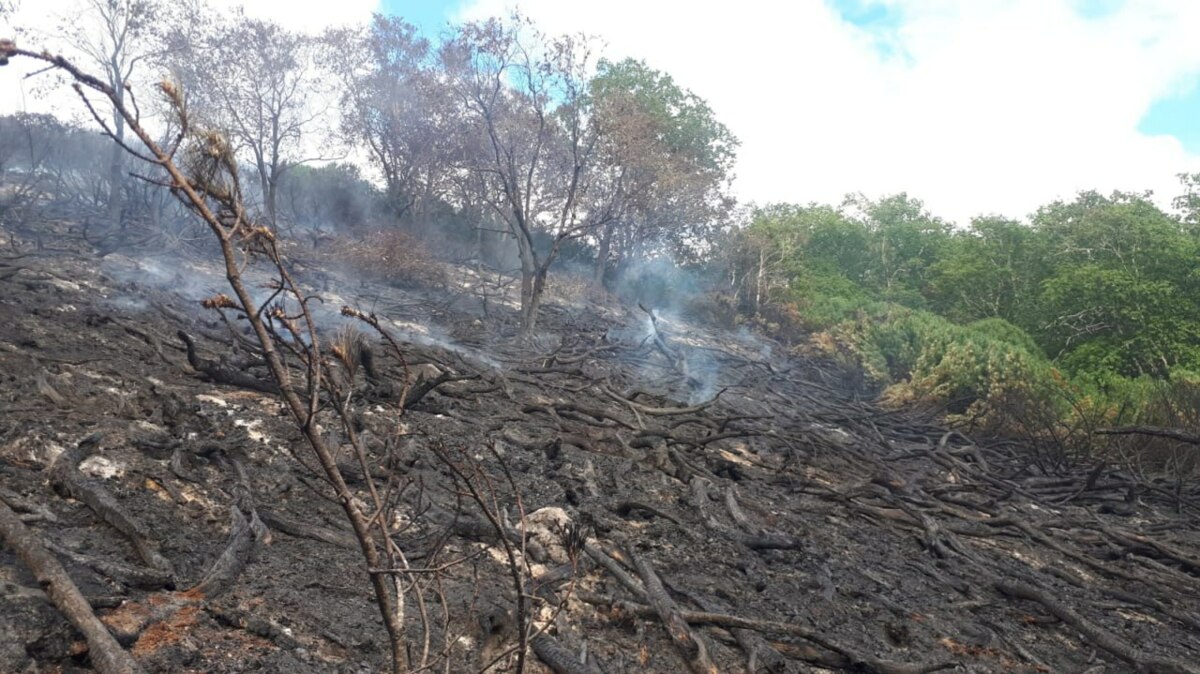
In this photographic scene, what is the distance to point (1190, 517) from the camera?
879cm

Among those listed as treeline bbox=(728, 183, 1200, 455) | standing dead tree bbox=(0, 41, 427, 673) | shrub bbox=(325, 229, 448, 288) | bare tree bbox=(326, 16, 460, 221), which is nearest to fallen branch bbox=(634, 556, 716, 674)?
standing dead tree bbox=(0, 41, 427, 673)

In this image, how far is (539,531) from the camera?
4.38 m

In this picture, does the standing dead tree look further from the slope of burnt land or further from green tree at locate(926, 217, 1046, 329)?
green tree at locate(926, 217, 1046, 329)

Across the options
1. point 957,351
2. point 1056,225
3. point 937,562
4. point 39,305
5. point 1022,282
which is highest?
point 1056,225

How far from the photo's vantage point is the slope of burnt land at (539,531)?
294 centimetres

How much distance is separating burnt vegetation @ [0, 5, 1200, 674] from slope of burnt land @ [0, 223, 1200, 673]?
26mm

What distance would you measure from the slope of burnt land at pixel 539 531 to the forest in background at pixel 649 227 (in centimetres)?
358

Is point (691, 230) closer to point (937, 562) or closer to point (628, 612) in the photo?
point (937, 562)

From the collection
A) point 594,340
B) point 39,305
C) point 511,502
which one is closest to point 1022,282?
point 594,340

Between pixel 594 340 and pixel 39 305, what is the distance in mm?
10692

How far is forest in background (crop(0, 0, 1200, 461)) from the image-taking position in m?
15.5

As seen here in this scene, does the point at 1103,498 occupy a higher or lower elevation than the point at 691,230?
lower

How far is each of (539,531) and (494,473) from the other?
172cm

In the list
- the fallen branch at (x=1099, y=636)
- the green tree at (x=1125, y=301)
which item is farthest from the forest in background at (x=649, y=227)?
the fallen branch at (x=1099, y=636)
